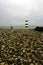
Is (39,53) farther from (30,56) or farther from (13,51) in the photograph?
(13,51)

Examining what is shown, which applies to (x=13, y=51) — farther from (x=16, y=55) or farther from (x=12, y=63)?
(x=12, y=63)

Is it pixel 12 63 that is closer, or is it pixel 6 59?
pixel 12 63

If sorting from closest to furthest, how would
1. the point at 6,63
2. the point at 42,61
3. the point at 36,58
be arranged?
the point at 6,63 < the point at 42,61 < the point at 36,58

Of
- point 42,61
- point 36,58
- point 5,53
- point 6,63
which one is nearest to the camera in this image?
point 6,63

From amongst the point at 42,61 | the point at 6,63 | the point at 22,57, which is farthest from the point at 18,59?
the point at 42,61

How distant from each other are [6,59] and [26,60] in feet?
2.98

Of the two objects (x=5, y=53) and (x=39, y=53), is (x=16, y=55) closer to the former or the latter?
(x=5, y=53)

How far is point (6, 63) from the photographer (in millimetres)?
5168

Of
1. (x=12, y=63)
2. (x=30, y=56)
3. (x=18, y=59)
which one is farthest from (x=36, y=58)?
(x=12, y=63)

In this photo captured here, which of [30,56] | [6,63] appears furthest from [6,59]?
[30,56]

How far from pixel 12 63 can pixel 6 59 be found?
19.0 inches

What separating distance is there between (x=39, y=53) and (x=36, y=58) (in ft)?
2.25

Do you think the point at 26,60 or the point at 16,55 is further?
the point at 16,55

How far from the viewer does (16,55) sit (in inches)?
245
